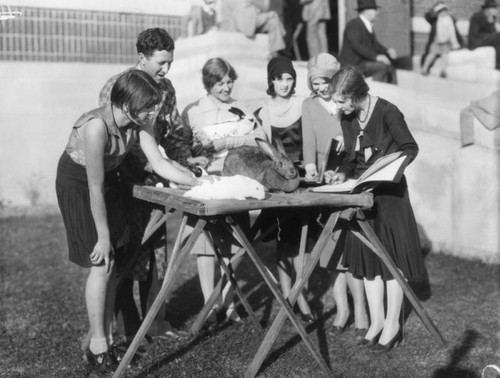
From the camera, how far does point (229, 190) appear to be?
4.31m

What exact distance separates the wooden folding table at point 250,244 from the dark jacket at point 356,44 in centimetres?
489

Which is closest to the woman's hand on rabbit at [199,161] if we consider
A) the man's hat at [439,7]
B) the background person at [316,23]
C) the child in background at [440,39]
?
the background person at [316,23]

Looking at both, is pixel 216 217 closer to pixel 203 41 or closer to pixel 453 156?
pixel 453 156

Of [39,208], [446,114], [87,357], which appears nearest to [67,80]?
[39,208]

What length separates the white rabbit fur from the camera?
4305 mm

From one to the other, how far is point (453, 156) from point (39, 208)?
21.1 ft

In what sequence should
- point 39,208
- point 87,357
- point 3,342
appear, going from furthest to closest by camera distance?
point 39,208
point 3,342
point 87,357

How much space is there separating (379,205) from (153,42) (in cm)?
182

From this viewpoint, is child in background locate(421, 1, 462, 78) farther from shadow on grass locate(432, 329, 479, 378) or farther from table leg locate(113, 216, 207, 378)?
table leg locate(113, 216, 207, 378)

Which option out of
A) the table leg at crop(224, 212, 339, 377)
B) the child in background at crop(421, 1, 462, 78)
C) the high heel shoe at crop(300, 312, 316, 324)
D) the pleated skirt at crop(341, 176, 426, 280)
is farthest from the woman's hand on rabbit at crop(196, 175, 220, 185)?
the child in background at crop(421, 1, 462, 78)

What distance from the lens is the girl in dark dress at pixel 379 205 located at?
187 inches

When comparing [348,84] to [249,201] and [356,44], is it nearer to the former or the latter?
[249,201]

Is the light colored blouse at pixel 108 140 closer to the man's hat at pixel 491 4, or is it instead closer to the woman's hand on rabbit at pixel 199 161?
the woman's hand on rabbit at pixel 199 161

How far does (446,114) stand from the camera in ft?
25.7
